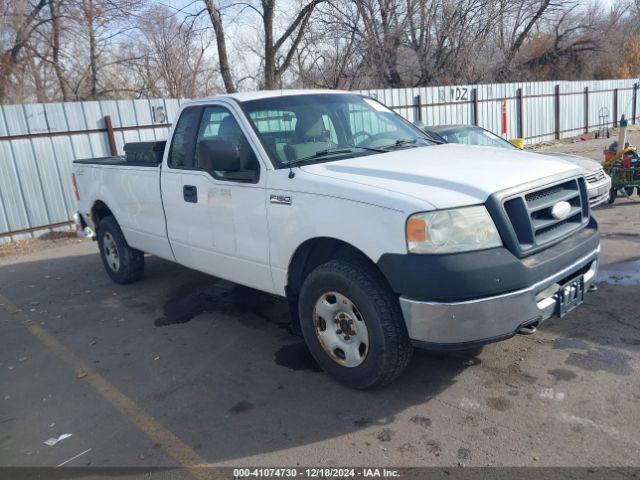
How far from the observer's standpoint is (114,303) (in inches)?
242

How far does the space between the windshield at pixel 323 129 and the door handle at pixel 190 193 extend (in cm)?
88

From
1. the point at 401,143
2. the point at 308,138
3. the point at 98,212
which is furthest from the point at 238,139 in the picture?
the point at 98,212

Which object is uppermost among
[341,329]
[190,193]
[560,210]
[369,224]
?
[190,193]

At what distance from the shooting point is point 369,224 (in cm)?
330

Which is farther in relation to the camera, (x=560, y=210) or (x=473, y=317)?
(x=560, y=210)

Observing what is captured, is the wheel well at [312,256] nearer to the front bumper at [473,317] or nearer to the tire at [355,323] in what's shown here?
the tire at [355,323]

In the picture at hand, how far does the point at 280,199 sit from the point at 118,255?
3.51 metres

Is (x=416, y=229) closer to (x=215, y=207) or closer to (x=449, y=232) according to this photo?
(x=449, y=232)

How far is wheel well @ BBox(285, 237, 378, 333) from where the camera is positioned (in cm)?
368

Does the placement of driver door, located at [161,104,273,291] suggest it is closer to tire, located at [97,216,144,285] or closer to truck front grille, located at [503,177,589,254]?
tire, located at [97,216,144,285]

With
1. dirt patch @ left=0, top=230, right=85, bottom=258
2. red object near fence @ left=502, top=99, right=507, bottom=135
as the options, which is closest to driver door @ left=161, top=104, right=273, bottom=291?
dirt patch @ left=0, top=230, right=85, bottom=258

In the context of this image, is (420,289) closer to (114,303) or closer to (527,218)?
(527,218)

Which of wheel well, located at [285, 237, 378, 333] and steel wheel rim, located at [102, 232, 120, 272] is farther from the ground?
wheel well, located at [285, 237, 378, 333]

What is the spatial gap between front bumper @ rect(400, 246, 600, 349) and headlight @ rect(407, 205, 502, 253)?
0.31 metres
